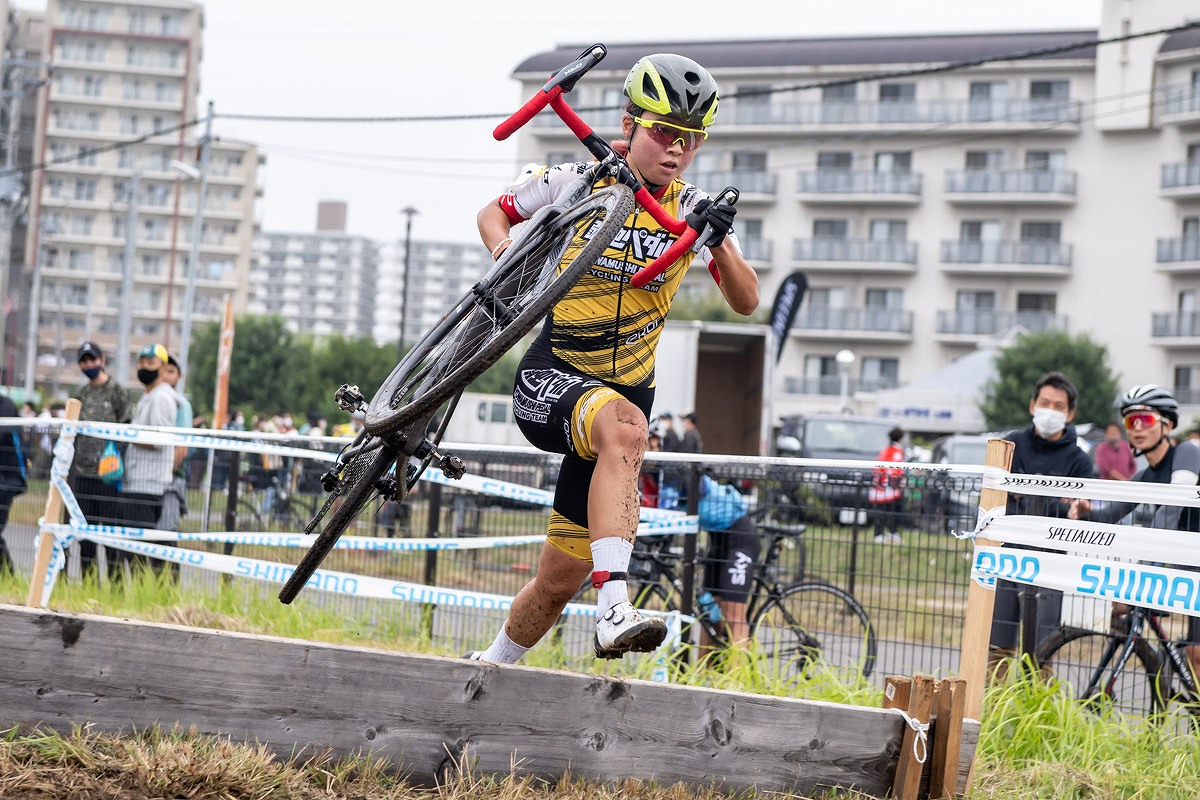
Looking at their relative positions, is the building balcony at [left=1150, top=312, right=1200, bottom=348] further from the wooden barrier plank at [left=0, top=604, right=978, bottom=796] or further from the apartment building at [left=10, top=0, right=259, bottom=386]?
the apartment building at [left=10, top=0, right=259, bottom=386]

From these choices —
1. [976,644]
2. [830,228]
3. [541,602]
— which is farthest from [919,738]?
[830,228]

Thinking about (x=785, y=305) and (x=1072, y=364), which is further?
(x=1072, y=364)

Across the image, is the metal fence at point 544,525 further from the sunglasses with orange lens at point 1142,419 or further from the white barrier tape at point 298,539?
the sunglasses with orange lens at point 1142,419

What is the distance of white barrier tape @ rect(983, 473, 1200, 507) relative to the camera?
14.9 feet

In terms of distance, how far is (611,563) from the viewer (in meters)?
3.59

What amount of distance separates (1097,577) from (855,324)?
199ft

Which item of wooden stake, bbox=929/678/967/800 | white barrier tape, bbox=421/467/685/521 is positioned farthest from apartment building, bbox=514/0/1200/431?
wooden stake, bbox=929/678/967/800

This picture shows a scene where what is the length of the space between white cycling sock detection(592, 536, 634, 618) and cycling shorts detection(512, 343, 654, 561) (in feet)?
0.98

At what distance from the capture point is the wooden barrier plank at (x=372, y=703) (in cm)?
359

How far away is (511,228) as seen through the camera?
4371 mm

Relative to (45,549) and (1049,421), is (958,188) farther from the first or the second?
(45,549)

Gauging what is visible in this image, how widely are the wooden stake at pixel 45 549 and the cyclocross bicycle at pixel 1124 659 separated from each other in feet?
18.5

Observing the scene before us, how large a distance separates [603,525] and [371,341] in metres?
74.0

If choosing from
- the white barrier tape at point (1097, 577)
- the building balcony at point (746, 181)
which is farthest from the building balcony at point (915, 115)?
the white barrier tape at point (1097, 577)
